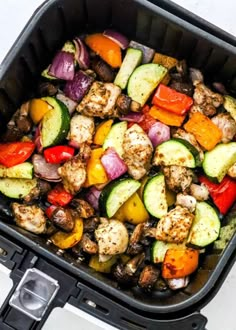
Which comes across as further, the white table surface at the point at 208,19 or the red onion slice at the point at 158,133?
the white table surface at the point at 208,19

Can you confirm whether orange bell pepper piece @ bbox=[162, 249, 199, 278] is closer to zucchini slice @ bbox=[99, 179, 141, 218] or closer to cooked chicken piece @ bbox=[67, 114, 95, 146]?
zucchini slice @ bbox=[99, 179, 141, 218]

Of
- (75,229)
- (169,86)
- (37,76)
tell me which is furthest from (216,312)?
(37,76)

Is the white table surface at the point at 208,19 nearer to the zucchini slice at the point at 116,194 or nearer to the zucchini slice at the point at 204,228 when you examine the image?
the zucchini slice at the point at 204,228

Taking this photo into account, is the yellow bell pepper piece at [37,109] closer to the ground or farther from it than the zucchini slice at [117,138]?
closer to the ground

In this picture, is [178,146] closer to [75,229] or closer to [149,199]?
[149,199]

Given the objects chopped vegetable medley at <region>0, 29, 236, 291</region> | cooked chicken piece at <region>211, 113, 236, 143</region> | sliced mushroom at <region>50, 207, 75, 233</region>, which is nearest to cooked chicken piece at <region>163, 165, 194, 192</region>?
chopped vegetable medley at <region>0, 29, 236, 291</region>

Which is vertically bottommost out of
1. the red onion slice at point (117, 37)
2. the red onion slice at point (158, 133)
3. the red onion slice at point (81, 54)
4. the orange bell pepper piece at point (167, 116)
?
the red onion slice at point (158, 133)

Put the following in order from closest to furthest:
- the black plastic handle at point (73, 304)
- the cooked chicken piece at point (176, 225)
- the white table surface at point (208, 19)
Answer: the black plastic handle at point (73, 304) → the cooked chicken piece at point (176, 225) → the white table surface at point (208, 19)

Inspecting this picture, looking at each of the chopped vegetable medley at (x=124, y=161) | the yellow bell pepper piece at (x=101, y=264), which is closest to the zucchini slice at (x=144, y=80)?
the chopped vegetable medley at (x=124, y=161)
